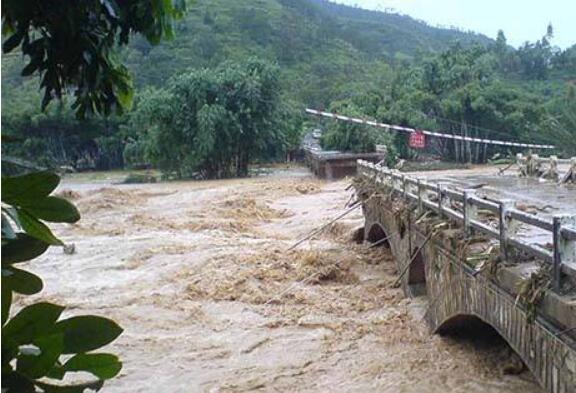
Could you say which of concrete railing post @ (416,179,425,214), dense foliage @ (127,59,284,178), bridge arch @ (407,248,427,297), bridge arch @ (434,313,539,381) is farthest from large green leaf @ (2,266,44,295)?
dense foliage @ (127,59,284,178)

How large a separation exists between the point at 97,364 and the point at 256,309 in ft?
38.1

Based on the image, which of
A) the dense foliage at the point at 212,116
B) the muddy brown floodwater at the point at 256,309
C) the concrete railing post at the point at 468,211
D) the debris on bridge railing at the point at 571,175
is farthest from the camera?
the dense foliage at the point at 212,116

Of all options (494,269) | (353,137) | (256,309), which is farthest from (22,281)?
(353,137)

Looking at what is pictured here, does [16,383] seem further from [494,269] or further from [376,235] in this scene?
[376,235]

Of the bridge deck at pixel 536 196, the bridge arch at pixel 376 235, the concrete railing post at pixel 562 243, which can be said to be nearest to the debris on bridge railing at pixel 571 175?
the bridge deck at pixel 536 196

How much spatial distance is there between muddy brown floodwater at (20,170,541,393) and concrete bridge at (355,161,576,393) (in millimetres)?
764

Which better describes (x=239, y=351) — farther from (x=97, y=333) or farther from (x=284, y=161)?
(x=284, y=161)

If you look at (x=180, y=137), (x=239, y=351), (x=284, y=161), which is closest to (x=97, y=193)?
(x=180, y=137)

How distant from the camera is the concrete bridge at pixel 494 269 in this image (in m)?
4.86

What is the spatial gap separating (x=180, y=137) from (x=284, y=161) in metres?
12.0

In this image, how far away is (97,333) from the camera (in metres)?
1.24

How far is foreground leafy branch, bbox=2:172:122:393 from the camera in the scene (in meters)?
1.15

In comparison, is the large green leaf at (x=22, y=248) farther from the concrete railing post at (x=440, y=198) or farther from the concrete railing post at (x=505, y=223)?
the concrete railing post at (x=440, y=198)

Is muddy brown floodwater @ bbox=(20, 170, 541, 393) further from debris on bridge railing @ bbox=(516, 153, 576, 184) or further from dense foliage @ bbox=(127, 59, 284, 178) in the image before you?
dense foliage @ bbox=(127, 59, 284, 178)
